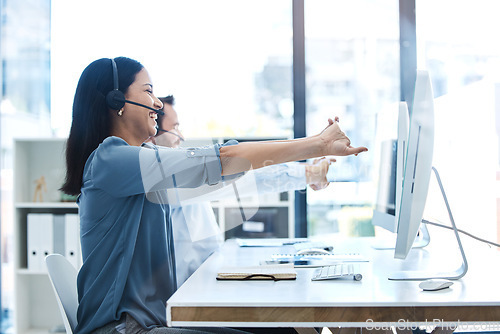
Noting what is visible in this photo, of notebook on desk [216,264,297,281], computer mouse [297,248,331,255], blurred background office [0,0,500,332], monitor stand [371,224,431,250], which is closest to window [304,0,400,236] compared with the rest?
blurred background office [0,0,500,332]

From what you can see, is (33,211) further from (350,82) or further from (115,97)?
(350,82)

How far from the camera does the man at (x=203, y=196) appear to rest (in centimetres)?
148

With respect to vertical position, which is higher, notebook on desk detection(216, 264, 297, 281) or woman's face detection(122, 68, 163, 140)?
woman's face detection(122, 68, 163, 140)

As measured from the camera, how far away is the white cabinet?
2.54 meters

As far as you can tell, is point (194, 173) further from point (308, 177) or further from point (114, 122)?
point (308, 177)

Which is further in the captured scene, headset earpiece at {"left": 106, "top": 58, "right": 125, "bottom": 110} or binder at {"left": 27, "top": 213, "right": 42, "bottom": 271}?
binder at {"left": 27, "top": 213, "right": 42, "bottom": 271}

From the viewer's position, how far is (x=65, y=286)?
4.17 ft

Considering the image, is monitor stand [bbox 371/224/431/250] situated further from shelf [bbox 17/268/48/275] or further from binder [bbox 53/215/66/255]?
shelf [bbox 17/268/48/275]

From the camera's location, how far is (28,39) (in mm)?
2803

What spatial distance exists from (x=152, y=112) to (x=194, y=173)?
1.23ft

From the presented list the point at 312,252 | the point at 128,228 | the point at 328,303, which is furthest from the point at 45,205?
the point at 328,303

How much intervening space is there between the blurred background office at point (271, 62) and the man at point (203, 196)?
53cm

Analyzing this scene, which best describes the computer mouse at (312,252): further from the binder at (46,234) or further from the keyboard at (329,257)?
the binder at (46,234)

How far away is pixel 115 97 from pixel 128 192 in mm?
328
